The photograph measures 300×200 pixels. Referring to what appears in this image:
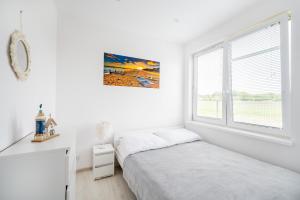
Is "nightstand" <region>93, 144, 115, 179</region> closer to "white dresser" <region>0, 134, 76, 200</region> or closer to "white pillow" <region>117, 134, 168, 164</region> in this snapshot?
"white pillow" <region>117, 134, 168, 164</region>

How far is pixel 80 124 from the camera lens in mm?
2383

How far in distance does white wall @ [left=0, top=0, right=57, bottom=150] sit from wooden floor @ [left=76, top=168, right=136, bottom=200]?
112cm

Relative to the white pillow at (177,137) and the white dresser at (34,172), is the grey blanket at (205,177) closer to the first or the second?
the white pillow at (177,137)

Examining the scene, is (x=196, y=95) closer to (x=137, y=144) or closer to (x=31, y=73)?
(x=137, y=144)

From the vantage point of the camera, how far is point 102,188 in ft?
6.48

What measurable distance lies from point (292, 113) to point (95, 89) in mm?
2861

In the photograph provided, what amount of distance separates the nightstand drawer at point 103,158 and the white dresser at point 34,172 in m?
1.18

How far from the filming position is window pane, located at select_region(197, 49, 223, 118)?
8.92ft

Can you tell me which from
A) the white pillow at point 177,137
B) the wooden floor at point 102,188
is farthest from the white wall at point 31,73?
the white pillow at point 177,137

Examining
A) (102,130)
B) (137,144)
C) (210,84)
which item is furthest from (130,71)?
(210,84)

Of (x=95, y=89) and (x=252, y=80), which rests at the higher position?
(x=252, y=80)

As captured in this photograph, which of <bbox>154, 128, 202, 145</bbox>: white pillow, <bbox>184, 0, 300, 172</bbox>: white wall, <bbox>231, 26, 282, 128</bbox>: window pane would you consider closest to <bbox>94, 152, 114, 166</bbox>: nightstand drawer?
<bbox>154, 128, 202, 145</bbox>: white pillow

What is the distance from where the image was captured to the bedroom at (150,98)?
1096mm

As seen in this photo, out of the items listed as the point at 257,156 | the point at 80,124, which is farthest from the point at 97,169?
the point at 257,156
